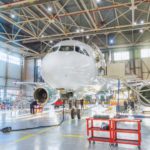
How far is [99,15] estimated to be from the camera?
60.9 feet

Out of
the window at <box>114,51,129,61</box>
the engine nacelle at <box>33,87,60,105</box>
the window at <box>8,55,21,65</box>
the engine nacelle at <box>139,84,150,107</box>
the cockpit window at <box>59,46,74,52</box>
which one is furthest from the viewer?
the window at <box>8,55,21,65</box>

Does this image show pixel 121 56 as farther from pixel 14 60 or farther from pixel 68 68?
pixel 68 68

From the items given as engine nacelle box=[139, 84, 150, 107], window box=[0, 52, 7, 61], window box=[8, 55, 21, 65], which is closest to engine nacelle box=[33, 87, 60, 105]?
engine nacelle box=[139, 84, 150, 107]

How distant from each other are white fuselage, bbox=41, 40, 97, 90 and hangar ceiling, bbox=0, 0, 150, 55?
766 centimetres

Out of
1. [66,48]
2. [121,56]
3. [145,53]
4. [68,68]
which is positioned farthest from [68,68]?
[145,53]

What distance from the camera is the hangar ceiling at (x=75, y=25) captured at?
15.8m

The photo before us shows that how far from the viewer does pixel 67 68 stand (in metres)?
7.01

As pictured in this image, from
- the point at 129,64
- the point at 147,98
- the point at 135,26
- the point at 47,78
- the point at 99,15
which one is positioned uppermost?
the point at 99,15

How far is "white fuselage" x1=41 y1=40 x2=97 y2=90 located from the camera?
7.05m

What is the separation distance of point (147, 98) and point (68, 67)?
195 inches

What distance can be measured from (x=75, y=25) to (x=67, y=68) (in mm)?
11399

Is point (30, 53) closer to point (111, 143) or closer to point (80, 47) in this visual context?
point (80, 47)

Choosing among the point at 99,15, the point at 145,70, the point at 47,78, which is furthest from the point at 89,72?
the point at 145,70

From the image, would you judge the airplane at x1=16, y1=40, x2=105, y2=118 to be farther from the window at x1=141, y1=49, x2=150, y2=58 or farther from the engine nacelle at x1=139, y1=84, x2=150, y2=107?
the window at x1=141, y1=49, x2=150, y2=58
